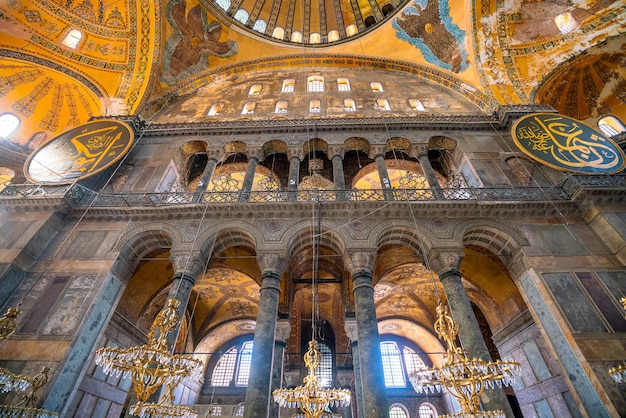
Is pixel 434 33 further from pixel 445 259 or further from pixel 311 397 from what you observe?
pixel 311 397

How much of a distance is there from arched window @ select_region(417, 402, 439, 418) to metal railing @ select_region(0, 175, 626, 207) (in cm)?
921

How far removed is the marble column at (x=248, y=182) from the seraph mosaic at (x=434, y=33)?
8.94m

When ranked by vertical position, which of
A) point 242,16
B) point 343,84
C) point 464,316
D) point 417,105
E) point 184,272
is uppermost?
point 242,16

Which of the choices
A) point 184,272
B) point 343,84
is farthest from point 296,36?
point 184,272

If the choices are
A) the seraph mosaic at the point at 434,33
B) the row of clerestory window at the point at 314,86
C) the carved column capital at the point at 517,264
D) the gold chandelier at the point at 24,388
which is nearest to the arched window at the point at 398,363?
the carved column capital at the point at 517,264

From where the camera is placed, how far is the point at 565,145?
29.1ft

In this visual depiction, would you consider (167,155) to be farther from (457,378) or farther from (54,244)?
(457,378)

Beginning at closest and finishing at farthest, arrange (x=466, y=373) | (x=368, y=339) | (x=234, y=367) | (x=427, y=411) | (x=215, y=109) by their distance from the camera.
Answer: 1. (x=466, y=373)
2. (x=368, y=339)
3. (x=215, y=109)
4. (x=427, y=411)
5. (x=234, y=367)

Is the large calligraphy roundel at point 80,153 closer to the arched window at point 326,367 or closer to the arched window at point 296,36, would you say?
the arched window at point 296,36

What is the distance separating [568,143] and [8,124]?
63.1 ft

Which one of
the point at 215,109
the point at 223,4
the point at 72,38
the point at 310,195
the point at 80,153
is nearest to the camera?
the point at 310,195

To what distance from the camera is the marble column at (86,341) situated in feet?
19.1

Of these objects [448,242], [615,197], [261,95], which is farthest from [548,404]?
[261,95]

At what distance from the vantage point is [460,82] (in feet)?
41.3
